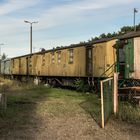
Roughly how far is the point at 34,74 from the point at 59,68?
9.21 m

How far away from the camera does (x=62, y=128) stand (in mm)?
11055

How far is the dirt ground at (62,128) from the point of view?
10.0m

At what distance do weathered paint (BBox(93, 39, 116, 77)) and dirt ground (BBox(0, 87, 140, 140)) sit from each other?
8.79 metres

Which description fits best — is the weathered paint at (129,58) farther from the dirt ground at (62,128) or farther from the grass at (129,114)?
the dirt ground at (62,128)

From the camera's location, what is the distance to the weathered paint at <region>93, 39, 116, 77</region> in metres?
22.3

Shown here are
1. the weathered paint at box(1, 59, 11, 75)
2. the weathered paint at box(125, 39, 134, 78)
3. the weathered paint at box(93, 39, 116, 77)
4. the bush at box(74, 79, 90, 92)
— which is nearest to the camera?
the weathered paint at box(125, 39, 134, 78)

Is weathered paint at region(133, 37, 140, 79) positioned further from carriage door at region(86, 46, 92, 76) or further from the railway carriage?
carriage door at region(86, 46, 92, 76)

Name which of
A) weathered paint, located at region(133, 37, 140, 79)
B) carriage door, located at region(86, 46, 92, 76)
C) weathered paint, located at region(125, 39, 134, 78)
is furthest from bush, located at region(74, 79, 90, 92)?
weathered paint, located at region(133, 37, 140, 79)

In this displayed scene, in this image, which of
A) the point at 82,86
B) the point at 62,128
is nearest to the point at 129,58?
the point at 82,86

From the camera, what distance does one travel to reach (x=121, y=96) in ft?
59.8

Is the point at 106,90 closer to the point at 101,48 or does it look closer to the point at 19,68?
the point at 101,48

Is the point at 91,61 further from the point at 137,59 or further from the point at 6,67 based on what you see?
the point at 6,67

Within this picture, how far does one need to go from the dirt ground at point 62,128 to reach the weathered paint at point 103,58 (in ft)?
28.9

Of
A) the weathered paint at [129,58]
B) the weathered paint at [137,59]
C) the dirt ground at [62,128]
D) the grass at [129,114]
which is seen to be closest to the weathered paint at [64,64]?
the weathered paint at [129,58]
